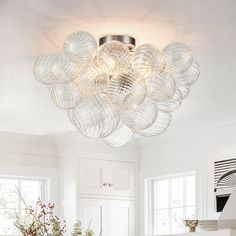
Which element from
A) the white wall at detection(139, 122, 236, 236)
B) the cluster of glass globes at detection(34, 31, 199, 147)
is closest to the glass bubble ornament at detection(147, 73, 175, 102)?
the cluster of glass globes at detection(34, 31, 199, 147)

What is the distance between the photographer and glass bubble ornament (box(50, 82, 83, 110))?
3273mm

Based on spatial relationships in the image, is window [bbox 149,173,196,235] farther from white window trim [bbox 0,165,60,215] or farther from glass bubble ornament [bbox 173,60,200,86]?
glass bubble ornament [bbox 173,60,200,86]

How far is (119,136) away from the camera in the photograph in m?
3.46

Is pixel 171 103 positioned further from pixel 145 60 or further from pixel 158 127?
pixel 145 60

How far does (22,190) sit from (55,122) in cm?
103

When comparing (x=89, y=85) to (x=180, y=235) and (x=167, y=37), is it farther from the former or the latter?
(x=180, y=235)

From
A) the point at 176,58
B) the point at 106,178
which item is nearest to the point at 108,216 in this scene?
the point at 106,178

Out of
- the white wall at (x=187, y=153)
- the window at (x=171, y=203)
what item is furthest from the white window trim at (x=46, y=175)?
the window at (x=171, y=203)

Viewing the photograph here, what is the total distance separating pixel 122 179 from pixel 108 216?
17.1 inches

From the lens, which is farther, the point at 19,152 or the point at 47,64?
the point at 19,152

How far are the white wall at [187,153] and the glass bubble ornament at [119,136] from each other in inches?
85.9

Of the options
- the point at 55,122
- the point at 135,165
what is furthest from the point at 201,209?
the point at 55,122

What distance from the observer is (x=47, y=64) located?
124 inches

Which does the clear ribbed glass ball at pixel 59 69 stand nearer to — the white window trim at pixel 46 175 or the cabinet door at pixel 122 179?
the white window trim at pixel 46 175
